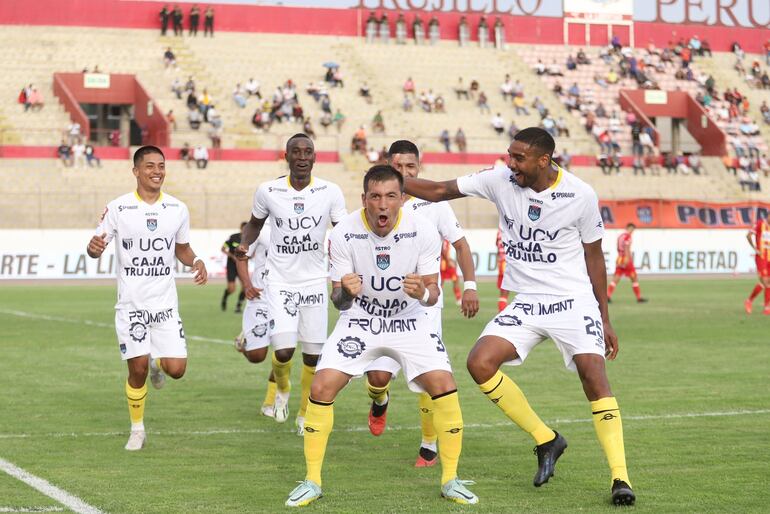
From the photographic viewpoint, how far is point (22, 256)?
39.3m

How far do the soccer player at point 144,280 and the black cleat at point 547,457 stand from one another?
10.9 feet

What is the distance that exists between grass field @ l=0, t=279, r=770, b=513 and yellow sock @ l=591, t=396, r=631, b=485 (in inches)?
9.6

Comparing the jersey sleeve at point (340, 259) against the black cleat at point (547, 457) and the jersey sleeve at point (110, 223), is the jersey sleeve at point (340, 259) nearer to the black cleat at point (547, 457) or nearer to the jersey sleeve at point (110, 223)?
the black cleat at point (547, 457)

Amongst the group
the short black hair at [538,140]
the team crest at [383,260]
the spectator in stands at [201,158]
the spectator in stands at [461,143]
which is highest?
the spectator in stands at [461,143]

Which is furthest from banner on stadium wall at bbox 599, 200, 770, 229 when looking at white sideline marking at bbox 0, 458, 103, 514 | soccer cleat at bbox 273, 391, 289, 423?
white sideline marking at bbox 0, 458, 103, 514

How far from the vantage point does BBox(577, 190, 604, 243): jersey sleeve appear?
8.34 metres

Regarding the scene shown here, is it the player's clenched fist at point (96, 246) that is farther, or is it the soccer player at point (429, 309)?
the player's clenched fist at point (96, 246)

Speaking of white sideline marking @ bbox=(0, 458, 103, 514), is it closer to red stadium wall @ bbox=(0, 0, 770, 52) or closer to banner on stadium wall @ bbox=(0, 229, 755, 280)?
banner on stadium wall @ bbox=(0, 229, 755, 280)

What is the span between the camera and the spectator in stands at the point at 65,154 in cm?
4666

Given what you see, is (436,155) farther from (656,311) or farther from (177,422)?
(177,422)

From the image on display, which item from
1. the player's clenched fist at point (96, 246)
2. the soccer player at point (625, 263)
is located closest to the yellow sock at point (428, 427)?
the player's clenched fist at point (96, 246)

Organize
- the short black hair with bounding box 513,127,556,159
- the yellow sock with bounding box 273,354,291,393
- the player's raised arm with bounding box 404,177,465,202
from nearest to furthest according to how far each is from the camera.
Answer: the short black hair with bounding box 513,127,556,159
the player's raised arm with bounding box 404,177,465,202
the yellow sock with bounding box 273,354,291,393

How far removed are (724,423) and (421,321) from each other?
4.16 metres

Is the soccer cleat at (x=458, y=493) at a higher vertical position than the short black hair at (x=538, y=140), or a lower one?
lower
